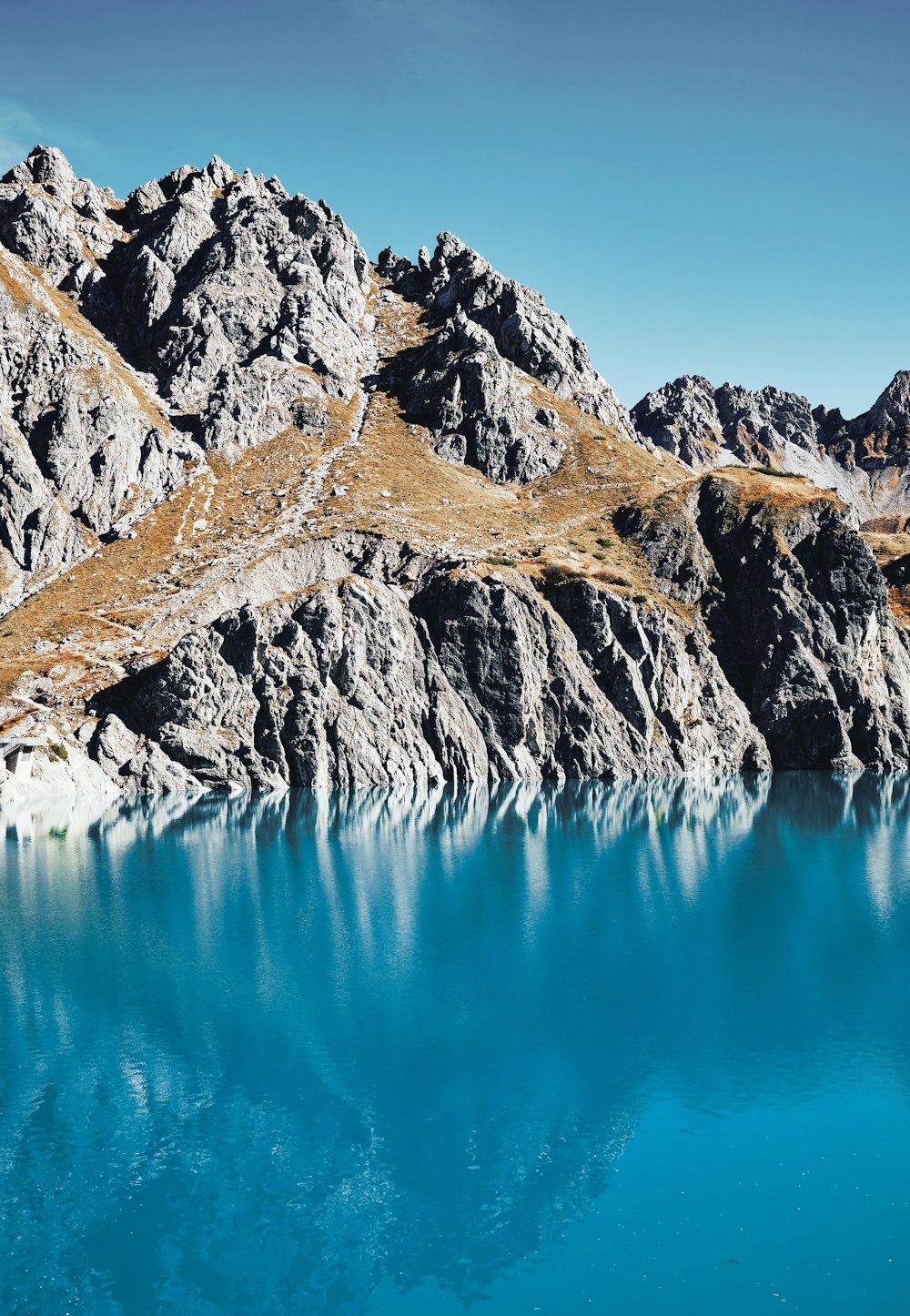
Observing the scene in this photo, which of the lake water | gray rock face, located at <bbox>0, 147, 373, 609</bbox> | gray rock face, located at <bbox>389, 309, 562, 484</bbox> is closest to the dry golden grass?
gray rock face, located at <bbox>389, 309, 562, 484</bbox>

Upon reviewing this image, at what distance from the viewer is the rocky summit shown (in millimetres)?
113188

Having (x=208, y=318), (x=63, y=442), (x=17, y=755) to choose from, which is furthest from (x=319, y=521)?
(x=17, y=755)

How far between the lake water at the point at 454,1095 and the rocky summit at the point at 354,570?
56044 millimetres

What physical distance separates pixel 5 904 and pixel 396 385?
16527 centimetres

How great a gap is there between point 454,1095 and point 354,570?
116 metres

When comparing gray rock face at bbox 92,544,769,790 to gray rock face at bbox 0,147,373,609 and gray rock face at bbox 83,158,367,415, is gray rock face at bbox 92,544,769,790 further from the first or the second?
gray rock face at bbox 83,158,367,415

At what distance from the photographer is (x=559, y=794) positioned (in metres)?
107

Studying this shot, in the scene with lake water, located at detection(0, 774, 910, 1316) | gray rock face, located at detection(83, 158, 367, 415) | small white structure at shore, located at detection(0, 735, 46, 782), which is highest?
gray rock face, located at detection(83, 158, 367, 415)

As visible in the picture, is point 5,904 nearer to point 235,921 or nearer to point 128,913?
point 128,913

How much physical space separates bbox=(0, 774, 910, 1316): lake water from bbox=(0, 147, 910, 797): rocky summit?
184 feet

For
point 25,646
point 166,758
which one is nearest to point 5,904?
point 166,758

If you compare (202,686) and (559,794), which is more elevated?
(202,686)

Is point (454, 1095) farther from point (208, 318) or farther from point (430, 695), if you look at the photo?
point (208, 318)

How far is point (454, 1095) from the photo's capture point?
27016mm
